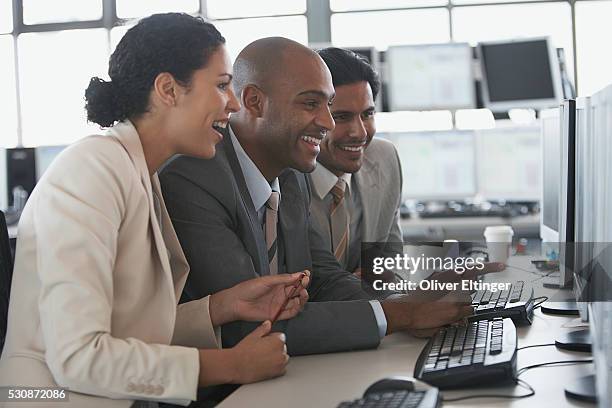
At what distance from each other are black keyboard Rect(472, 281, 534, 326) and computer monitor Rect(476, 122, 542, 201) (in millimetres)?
2981

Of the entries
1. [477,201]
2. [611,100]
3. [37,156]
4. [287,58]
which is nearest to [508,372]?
[611,100]

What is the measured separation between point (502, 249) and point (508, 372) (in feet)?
4.42

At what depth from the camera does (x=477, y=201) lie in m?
5.27

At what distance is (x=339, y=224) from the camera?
8.16 feet

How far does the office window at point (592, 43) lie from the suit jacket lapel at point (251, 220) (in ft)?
18.8

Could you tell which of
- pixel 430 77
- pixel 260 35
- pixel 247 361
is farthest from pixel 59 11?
pixel 247 361

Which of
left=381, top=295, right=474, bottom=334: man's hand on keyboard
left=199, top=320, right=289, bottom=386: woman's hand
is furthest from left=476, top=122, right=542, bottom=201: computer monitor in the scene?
left=199, top=320, right=289, bottom=386: woman's hand

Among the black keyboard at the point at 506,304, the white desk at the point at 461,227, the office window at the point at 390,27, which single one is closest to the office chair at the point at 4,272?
the black keyboard at the point at 506,304

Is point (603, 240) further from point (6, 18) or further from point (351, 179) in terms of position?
point (6, 18)

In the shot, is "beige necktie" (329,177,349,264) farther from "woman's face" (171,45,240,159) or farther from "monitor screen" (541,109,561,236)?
"woman's face" (171,45,240,159)

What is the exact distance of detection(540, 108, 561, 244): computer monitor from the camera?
2.23 metres

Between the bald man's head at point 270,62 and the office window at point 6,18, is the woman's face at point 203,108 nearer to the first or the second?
the bald man's head at point 270,62

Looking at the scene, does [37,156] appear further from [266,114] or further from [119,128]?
[119,128]

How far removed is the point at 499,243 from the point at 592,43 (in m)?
4.94
